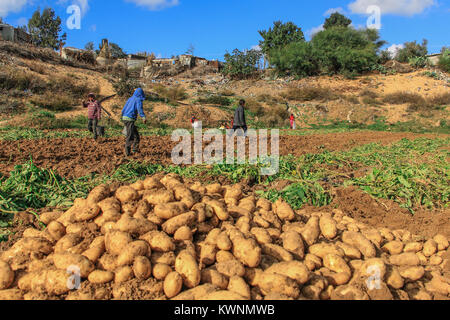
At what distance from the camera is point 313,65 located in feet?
92.3

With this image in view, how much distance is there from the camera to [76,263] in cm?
204

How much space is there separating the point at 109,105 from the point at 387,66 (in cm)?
2492

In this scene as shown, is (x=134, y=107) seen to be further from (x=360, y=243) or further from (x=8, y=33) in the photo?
(x=8, y=33)

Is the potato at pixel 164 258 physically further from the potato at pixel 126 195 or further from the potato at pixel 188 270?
the potato at pixel 126 195

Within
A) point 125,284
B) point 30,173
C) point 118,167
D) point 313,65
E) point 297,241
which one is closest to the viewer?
point 125,284

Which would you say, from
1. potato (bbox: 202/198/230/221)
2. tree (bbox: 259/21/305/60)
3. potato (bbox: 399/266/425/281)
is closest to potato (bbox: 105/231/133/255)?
potato (bbox: 202/198/230/221)

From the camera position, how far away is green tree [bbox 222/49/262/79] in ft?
96.4

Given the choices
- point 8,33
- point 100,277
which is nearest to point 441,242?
point 100,277

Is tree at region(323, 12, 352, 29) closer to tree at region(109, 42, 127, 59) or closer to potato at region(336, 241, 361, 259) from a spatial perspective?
tree at region(109, 42, 127, 59)

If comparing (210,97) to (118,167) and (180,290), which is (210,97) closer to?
(118,167)

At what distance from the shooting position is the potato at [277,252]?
90.6 inches

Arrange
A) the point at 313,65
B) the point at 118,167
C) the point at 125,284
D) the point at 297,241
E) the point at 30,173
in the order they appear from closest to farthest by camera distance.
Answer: the point at 125,284
the point at 297,241
the point at 30,173
the point at 118,167
the point at 313,65

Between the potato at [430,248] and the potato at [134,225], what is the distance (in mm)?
2406

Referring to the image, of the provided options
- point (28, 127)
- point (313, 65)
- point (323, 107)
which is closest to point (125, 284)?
point (28, 127)
